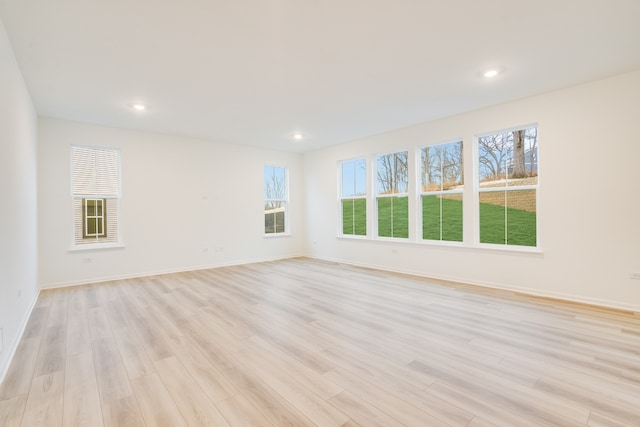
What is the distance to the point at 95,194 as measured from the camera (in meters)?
5.31

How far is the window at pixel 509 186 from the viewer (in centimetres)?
435

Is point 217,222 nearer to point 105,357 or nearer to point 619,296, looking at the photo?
point 105,357

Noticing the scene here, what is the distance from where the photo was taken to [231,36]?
271cm

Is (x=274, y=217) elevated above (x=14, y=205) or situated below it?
below

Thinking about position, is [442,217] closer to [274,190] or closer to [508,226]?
[508,226]

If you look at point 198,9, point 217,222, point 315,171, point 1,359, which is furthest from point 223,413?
point 315,171

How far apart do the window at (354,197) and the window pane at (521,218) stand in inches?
113

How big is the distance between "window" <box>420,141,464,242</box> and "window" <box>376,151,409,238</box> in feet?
1.28

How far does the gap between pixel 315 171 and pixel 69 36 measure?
5592 mm

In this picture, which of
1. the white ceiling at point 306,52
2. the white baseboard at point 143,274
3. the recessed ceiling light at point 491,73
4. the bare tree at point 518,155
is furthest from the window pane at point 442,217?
the white baseboard at point 143,274

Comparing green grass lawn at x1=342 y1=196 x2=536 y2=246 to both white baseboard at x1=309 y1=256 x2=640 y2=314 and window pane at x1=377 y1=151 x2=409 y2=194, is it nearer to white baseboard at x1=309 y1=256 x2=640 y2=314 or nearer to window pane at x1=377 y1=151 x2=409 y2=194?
window pane at x1=377 y1=151 x2=409 y2=194

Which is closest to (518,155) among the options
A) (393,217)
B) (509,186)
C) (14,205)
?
(509,186)

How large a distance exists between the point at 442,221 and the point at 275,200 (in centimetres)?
430

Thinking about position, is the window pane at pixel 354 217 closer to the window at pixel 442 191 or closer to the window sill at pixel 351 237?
the window sill at pixel 351 237
